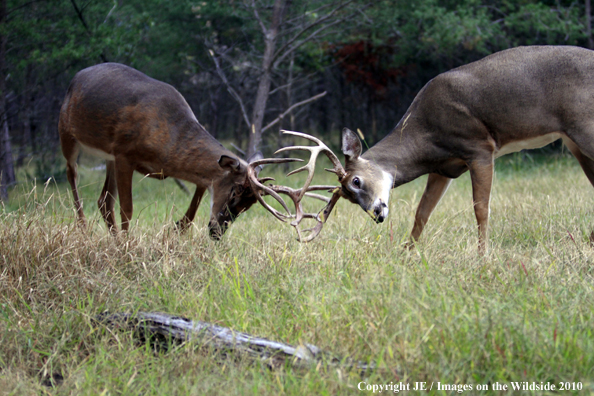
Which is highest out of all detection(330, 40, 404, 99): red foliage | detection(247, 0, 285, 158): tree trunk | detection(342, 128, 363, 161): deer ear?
detection(342, 128, 363, 161): deer ear

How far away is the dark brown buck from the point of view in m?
5.21

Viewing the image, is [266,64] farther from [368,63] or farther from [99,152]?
[368,63]

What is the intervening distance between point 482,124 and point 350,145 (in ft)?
3.77

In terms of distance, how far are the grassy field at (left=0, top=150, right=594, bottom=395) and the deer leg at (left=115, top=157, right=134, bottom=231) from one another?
3.15ft

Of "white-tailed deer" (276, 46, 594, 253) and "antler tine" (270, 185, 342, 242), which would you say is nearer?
"antler tine" (270, 185, 342, 242)

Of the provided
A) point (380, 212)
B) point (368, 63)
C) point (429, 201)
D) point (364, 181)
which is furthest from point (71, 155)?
point (368, 63)

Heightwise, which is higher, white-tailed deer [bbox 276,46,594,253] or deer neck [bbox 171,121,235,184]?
white-tailed deer [bbox 276,46,594,253]

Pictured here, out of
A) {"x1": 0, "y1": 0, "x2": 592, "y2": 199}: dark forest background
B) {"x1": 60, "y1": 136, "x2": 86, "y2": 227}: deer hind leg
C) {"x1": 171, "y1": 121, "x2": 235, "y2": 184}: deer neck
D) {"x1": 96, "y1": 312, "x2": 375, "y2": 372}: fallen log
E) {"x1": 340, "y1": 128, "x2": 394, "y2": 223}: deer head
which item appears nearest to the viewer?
{"x1": 96, "y1": 312, "x2": 375, "y2": 372}: fallen log

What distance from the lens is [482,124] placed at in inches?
191

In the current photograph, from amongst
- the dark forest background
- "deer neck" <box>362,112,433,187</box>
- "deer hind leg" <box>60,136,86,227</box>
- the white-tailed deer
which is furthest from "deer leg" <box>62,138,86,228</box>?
"deer neck" <box>362,112,433,187</box>

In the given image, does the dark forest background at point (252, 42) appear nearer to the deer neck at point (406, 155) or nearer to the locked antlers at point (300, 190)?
the deer neck at point (406, 155)

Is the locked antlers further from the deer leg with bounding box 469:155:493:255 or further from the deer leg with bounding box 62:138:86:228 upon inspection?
the deer leg with bounding box 62:138:86:228

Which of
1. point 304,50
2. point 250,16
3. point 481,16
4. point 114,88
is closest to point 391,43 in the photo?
point 304,50

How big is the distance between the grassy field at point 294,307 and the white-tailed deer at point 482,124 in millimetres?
491
